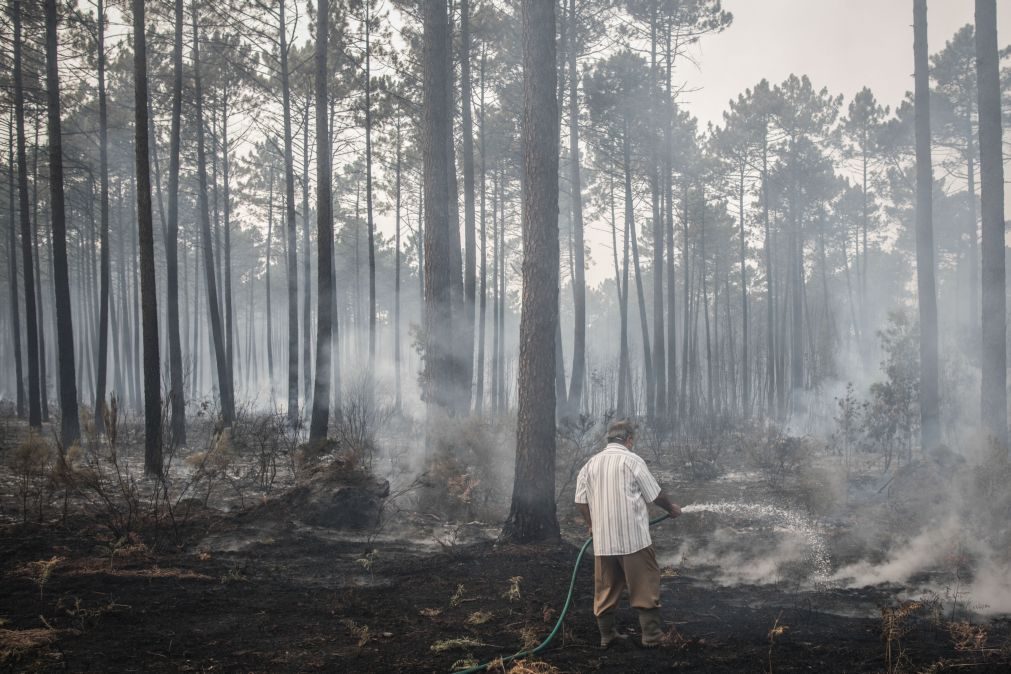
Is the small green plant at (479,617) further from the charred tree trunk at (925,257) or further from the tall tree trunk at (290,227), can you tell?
the tall tree trunk at (290,227)

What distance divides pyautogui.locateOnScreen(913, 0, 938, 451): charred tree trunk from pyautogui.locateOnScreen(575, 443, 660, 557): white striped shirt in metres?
11.0

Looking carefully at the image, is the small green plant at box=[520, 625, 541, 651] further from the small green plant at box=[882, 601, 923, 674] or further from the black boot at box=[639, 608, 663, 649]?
the small green plant at box=[882, 601, 923, 674]

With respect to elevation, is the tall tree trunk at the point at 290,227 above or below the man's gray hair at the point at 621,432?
A: above

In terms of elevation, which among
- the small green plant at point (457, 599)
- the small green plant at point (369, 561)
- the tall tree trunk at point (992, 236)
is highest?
the tall tree trunk at point (992, 236)

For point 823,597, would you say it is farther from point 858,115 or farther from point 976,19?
point 858,115

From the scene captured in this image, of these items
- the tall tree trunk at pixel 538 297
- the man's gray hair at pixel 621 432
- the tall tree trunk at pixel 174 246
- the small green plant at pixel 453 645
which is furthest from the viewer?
the tall tree trunk at pixel 174 246

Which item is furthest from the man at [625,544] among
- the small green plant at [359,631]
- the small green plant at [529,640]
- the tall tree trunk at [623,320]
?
the tall tree trunk at [623,320]

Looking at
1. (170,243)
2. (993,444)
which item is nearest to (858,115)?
(993,444)

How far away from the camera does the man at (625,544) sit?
540 centimetres

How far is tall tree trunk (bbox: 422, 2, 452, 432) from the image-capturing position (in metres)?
13.0

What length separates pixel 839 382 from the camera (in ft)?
112

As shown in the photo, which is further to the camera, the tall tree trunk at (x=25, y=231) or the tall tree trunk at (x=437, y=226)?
the tall tree trunk at (x=25, y=231)

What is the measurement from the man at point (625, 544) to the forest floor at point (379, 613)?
23 centimetres

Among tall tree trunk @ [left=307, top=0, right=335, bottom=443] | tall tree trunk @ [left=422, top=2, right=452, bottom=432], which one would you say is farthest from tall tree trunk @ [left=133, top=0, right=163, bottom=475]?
tall tree trunk @ [left=422, top=2, right=452, bottom=432]
